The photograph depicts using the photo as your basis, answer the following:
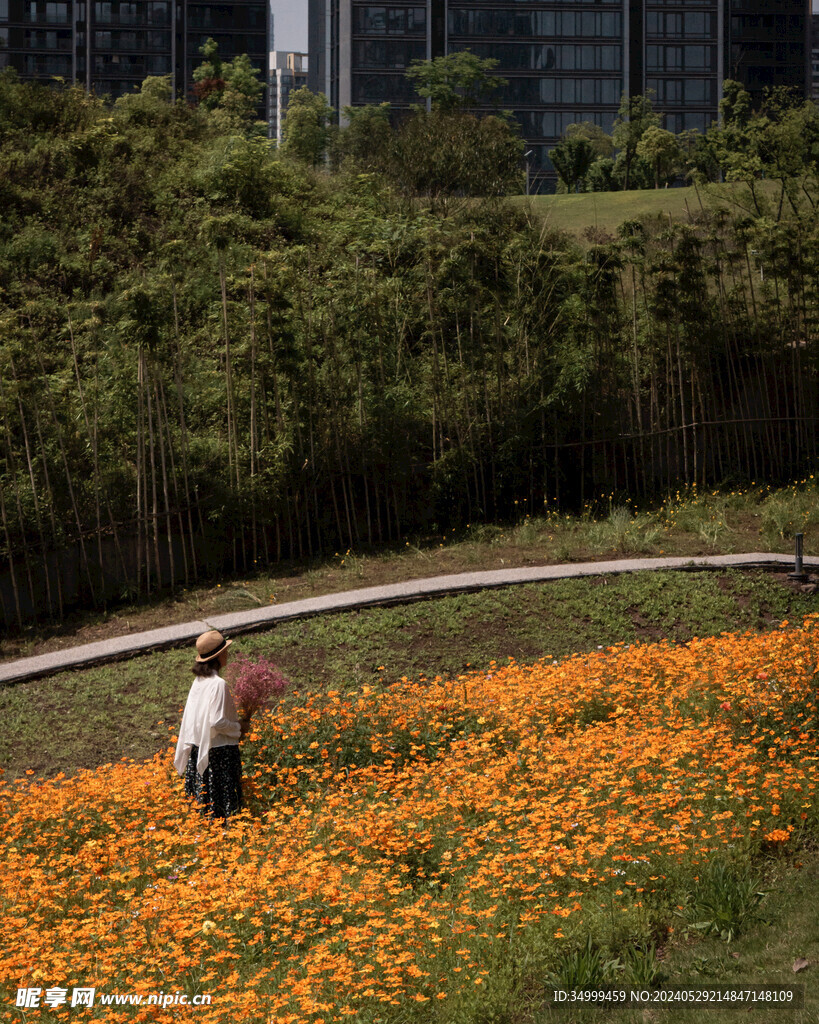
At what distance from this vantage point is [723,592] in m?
12.0

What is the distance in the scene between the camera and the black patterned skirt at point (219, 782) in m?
7.00

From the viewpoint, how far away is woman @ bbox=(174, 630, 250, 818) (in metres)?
6.87

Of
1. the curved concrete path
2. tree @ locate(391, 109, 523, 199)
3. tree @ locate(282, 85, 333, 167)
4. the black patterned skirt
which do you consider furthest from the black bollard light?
tree @ locate(282, 85, 333, 167)

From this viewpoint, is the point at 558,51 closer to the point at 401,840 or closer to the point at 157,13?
the point at 157,13

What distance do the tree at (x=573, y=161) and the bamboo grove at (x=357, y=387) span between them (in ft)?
116

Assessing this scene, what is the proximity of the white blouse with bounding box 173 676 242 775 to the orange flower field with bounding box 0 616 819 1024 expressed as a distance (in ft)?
1.31

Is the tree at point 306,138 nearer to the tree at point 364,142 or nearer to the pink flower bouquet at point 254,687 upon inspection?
the tree at point 364,142

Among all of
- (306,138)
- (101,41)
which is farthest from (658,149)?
(101,41)

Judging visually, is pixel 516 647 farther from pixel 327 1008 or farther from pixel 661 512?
pixel 327 1008

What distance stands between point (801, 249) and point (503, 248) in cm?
Result: 473

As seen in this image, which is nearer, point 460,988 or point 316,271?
point 460,988

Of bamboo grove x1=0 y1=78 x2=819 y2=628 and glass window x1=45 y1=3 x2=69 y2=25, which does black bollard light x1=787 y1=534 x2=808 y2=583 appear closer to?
bamboo grove x1=0 y1=78 x2=819 y2=628

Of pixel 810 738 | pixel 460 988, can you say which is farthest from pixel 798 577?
pixel 460 988

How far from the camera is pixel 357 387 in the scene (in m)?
15.2
